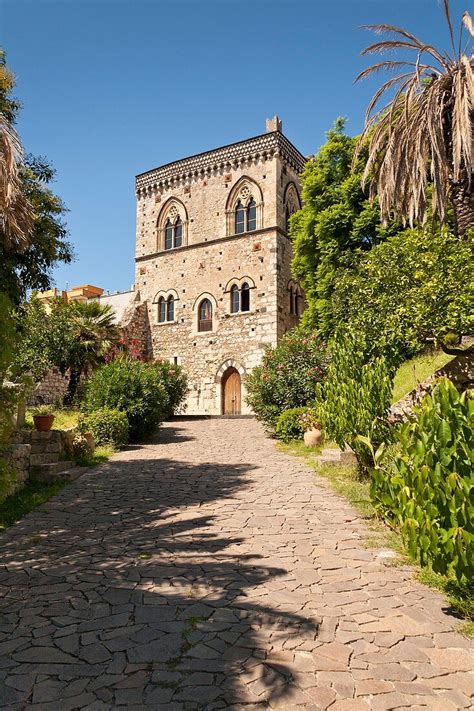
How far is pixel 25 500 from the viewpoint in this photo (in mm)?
7387

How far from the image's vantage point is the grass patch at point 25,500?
652 cm

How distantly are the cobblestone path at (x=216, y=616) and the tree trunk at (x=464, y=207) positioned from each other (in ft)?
24.6

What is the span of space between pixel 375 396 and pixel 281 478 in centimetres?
257

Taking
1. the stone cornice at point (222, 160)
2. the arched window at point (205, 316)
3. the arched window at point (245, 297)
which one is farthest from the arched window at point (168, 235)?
the arched window at point (245, 297)

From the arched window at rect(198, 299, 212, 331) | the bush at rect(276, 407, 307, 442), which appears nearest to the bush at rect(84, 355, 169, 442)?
the bush at rect(276, 407, 307, 442)

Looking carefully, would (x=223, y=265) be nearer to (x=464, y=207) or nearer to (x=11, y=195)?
(x=464, y=207)

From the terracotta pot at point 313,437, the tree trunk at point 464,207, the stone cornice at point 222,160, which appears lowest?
the terracotta pot at point 313,437

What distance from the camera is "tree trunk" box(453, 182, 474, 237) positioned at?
34.3 ft


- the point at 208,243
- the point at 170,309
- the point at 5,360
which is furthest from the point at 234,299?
the point at 5,360

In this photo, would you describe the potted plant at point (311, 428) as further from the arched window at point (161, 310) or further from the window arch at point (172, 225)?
the window arch at point (172, 225)

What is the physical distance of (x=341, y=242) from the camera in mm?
17484

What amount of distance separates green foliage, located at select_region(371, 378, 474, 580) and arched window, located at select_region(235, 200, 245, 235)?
2093cm

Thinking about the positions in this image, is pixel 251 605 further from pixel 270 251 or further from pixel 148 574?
pixel 270 251

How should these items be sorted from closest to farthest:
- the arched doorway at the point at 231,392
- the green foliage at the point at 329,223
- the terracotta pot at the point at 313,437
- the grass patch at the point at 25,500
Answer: the grass patch at the point at 25,500, the terracotta pot at the point at 313,437, the green foliage at the point at 329,223, the arched doorway at the point at 231,392
